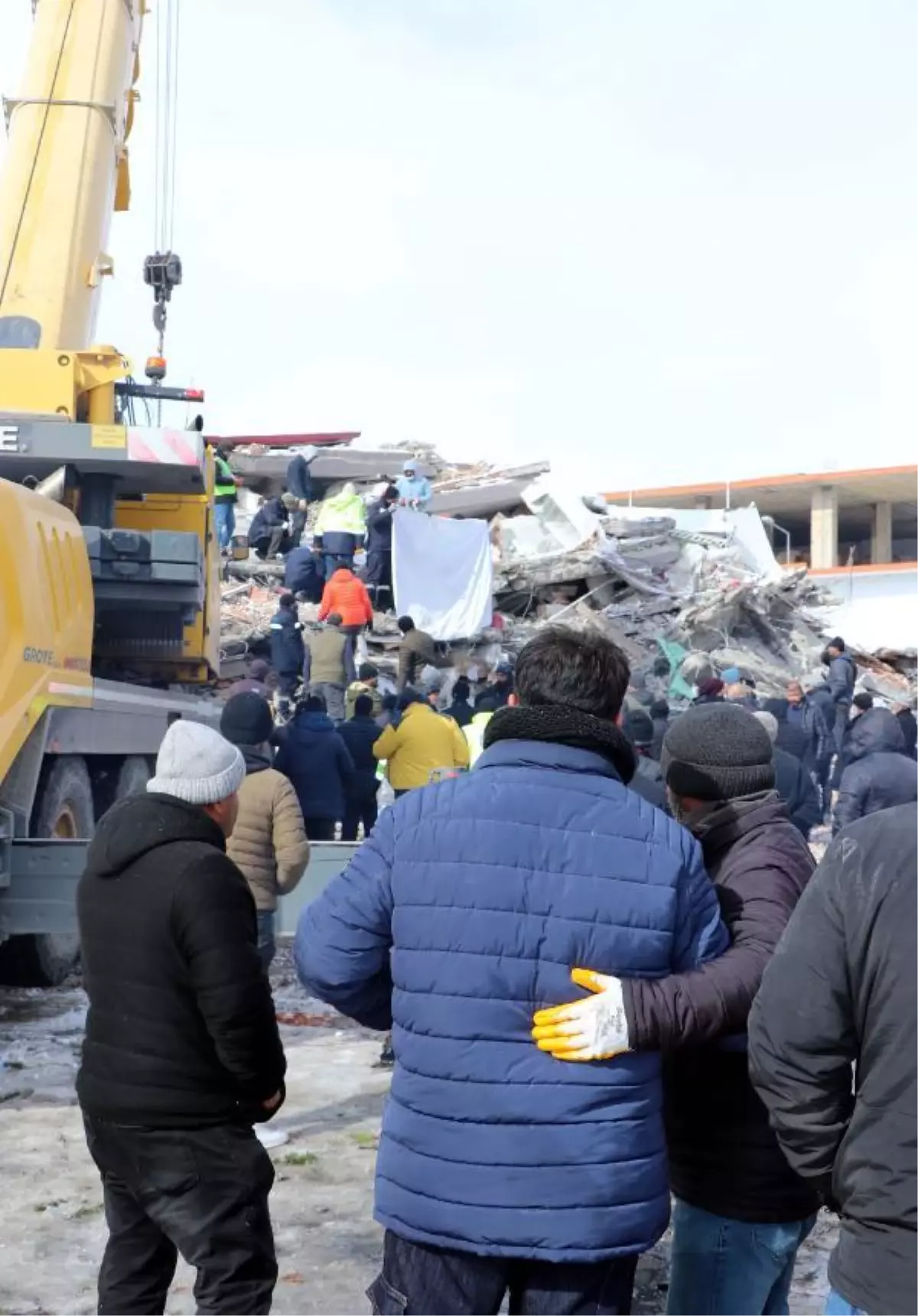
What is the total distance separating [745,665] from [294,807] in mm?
15143

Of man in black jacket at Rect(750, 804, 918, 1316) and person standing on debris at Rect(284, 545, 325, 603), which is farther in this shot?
person standing on debris at Rect(284, 545, 325, 603)

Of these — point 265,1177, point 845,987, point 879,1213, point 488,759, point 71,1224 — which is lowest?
point 71,1224

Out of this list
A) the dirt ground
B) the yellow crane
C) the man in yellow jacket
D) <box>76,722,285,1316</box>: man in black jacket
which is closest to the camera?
<box>76,722,285,1316</box>: man in black jacket

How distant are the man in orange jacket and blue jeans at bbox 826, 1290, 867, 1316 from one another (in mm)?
12702

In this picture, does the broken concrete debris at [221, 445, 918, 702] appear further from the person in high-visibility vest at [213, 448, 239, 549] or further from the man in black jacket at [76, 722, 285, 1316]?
the man in black jacket at [76, 722, 285, 1316]

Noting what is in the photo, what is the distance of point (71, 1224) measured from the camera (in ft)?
16.3

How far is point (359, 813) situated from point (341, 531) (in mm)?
6865

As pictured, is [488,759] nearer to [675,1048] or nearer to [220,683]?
[675,1048]

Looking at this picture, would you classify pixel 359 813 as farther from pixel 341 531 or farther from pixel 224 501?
pixel 224 501

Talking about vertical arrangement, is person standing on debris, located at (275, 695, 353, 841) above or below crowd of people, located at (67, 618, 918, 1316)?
below

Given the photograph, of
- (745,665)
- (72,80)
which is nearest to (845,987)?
(72,80)

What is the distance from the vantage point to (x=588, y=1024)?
99.4 inches

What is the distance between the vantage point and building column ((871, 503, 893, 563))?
33.7 meters

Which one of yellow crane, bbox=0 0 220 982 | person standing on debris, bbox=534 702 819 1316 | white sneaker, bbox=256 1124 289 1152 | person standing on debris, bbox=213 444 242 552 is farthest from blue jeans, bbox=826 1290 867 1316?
person standing on debris, bbox=213 444 242 552
